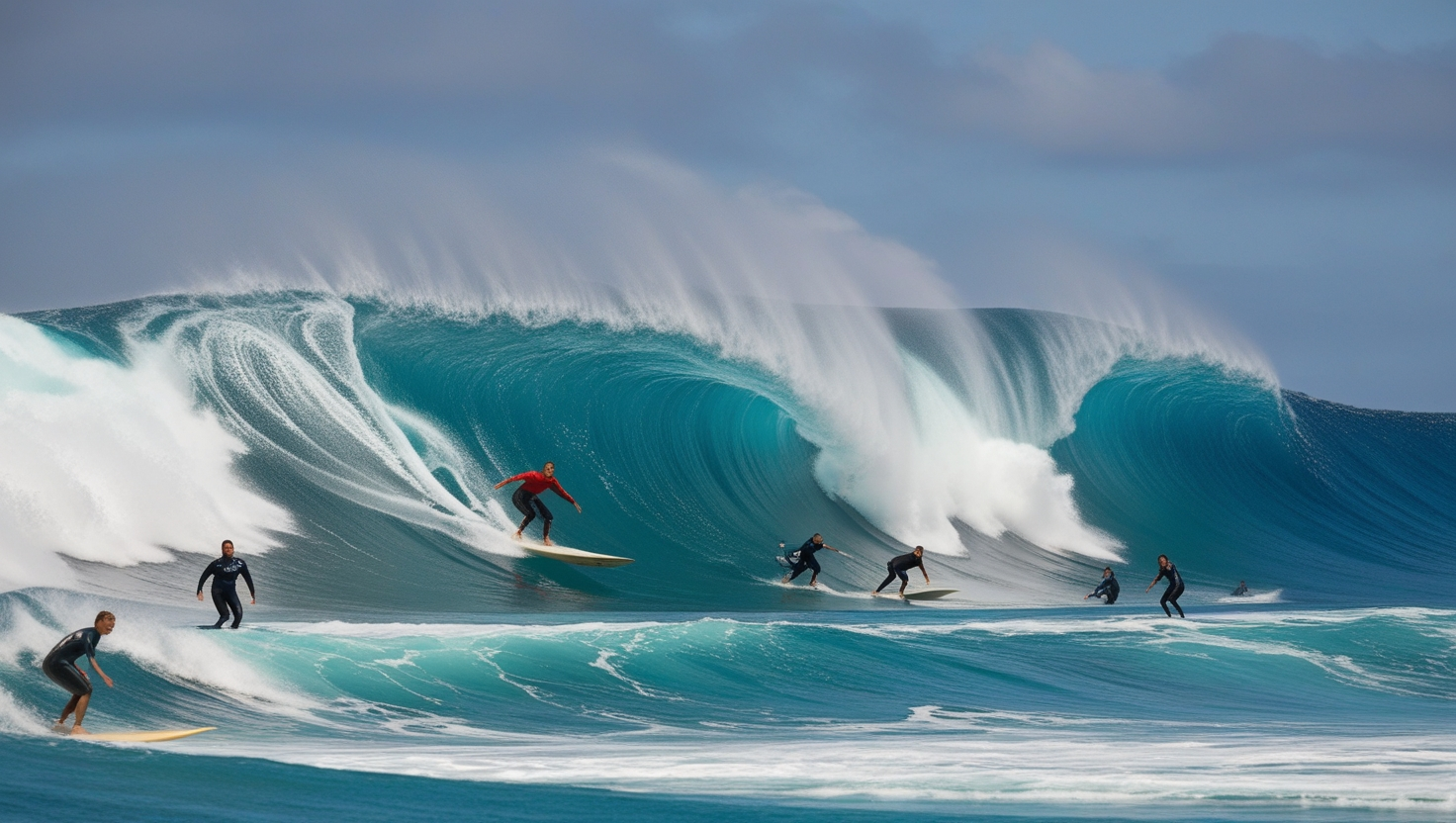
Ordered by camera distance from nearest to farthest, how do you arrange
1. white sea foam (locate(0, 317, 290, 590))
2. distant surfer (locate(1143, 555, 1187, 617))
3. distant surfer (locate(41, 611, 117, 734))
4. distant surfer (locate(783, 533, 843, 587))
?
distant surfer (locate(41, 611, 117, 734)) < white sea foam (locate(0, 317, 290, 590)) < distant surfer (locate(1143, 555, 1187, 617)) < distant surfer (locate(783, 533, 843, 587))

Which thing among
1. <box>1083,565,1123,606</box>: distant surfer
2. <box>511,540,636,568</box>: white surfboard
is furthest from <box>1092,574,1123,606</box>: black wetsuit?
<box>511,540,636,568</box>: white surfboard

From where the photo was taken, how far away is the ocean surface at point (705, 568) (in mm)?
6918

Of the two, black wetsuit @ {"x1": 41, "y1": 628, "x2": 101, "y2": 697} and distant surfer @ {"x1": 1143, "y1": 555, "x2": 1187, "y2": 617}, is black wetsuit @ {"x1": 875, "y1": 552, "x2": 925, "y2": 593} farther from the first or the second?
black wetsuit @ {"x1": 41, "y1": 628, "x2": 101, "y2": 697}

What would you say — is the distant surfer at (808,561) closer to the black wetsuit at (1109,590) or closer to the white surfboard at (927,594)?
the white surfboard at (927,594)

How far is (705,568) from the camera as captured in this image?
15.6 meters

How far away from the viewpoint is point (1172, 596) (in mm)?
14789

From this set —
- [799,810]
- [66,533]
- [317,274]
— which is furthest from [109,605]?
[317,274]

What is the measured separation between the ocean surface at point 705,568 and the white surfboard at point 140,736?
16 centimetres

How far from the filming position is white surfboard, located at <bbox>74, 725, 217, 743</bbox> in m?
7.05

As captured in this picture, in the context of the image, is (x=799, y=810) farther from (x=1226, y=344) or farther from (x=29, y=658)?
(x=1226, y=344)

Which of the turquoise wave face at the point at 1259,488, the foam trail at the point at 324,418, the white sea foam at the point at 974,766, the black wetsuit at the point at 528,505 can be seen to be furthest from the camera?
the turquoise wave face at the point at 1259,488

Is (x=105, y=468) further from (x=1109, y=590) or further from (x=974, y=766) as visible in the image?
(x=1109, y=590)

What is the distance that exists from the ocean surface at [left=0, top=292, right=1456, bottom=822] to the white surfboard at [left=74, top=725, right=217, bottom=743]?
0.52 ft

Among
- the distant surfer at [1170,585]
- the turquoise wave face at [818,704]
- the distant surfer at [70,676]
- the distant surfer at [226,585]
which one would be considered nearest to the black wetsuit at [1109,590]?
the distant surfer at [1170,585]
